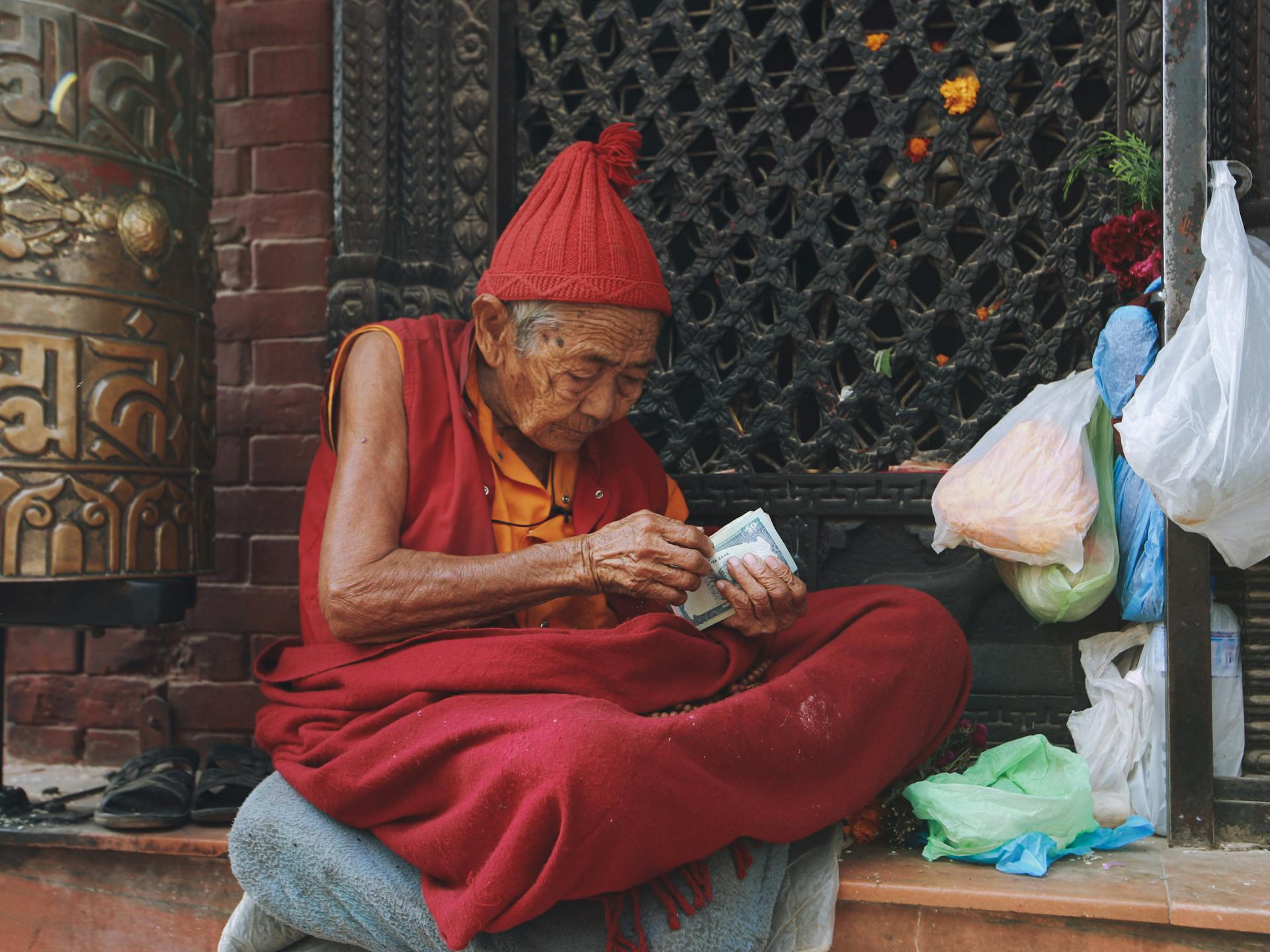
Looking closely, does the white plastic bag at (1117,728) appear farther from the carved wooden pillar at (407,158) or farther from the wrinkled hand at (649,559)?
the carved wooden pillar at (407,158)

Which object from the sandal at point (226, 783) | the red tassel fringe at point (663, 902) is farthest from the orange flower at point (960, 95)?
the sandal at point (226, 783)

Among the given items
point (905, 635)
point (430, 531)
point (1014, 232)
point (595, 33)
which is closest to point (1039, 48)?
point (1014, 232)

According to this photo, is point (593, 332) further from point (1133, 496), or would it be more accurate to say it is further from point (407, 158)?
point (1133, 496)

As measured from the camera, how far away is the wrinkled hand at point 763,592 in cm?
222

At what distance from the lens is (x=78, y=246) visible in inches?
95.3

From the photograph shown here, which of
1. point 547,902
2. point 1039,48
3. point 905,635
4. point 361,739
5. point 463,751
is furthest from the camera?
point 1039,48

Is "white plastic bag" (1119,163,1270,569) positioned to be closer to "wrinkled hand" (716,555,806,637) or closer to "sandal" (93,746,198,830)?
"wrinkled hand" (716,555,806,637)

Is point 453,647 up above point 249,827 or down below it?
above

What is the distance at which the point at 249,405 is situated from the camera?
10.5 ft

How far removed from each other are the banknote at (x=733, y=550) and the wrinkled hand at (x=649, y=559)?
53 millimetres

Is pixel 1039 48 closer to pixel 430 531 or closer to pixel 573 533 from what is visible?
pixel 573 533

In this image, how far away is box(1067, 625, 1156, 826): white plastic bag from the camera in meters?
2.43

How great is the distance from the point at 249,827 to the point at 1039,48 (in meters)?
2.46

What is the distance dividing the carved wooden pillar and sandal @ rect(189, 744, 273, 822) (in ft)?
3.53
